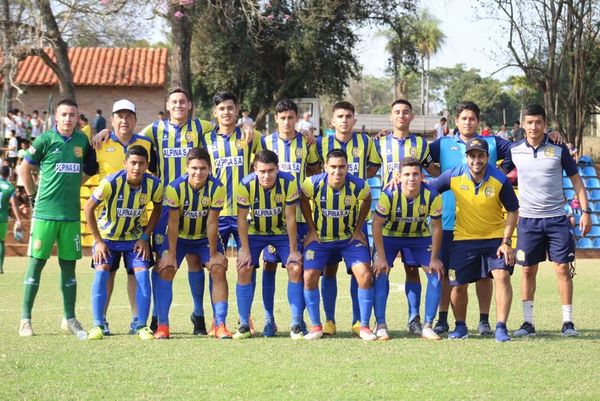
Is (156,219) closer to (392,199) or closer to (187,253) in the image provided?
(187,253)

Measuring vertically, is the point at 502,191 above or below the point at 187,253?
above

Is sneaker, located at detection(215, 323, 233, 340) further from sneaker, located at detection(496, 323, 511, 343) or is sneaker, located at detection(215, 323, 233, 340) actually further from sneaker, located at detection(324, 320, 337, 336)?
sneaker, located at detection(496, 323, 511, 343)

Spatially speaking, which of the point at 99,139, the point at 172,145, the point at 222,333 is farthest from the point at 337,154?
the point at 99,139

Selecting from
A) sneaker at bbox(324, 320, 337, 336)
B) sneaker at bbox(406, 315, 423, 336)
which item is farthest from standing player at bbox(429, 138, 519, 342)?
sneaker at bbox(324, 320, 337, 336)

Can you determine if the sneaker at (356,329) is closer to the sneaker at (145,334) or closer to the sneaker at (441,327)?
the sneaker at (441,327)

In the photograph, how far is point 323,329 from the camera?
9453 mm

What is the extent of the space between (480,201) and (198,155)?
2.86 m

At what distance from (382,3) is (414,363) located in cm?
A: 2967

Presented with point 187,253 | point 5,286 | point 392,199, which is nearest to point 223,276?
point 187,253

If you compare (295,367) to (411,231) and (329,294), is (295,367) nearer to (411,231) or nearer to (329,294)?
(329,294)

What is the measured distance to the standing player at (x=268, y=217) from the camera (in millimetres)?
9078

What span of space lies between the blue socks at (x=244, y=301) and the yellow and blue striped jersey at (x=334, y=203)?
3.02 ft

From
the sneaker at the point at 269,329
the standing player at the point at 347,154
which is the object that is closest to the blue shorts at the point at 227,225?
the sneaker at the point at 269,329

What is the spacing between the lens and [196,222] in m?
9.25
